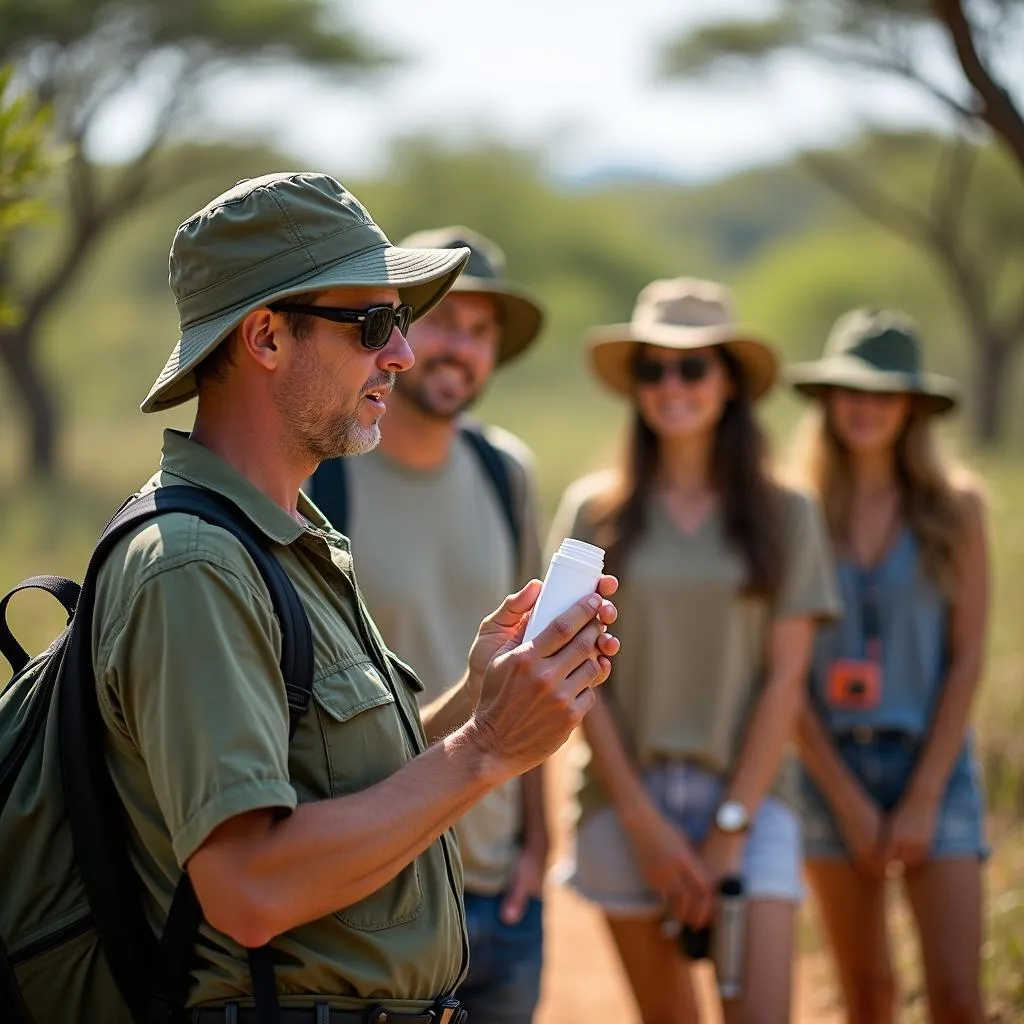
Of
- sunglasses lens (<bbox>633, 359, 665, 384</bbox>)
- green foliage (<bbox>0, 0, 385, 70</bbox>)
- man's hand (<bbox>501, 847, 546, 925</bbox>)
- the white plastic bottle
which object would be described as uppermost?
green foliage (<bbox>0, 0, 385, 70</bbox>)

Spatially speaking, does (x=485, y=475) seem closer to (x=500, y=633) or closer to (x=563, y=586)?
(x=500, y=633)

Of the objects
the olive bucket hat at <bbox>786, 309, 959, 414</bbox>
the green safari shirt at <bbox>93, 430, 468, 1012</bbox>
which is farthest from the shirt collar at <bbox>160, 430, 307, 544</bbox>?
the olive bucket hat at <bbox>786, 309, 959, 414</bbox>

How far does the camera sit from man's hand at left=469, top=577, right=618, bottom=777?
2.10 metres

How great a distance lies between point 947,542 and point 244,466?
8.88 ft

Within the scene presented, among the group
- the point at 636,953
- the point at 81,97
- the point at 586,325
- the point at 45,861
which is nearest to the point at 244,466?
the point at 45,861

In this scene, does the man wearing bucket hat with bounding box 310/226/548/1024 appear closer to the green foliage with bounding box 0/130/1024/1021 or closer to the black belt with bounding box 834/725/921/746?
the green foliage with bounding box 0/130/1024/1021

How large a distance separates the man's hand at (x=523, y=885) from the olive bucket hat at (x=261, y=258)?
6.58 ft

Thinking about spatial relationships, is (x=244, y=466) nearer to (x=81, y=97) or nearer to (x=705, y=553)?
(x=705, y=553)

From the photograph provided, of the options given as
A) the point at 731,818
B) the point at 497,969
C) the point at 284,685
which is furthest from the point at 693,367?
the point at 284,685

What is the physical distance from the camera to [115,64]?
17281 mm

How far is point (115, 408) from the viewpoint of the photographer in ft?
91.5

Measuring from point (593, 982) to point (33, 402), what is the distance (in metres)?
14.4

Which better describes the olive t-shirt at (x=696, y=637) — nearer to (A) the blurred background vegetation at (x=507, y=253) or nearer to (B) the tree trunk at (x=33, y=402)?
(A) the blurred background vegetation at (x=507, y=253)

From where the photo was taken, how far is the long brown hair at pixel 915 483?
4352mm
